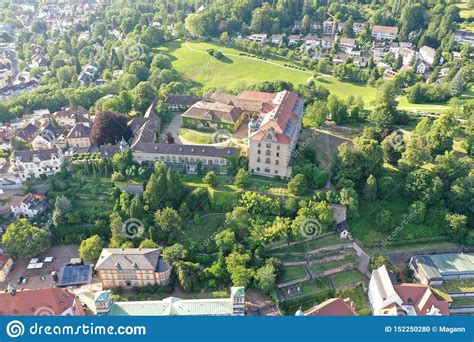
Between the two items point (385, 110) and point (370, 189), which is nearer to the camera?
point (370, 189)

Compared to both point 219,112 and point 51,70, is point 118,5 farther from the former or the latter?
point 219,112

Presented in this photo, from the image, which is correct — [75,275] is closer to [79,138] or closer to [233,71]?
[79,138]

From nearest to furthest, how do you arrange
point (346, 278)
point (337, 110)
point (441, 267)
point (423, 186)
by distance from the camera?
point (441, 267) < point (346, 278) < point (423, 186) < point (337, 110)

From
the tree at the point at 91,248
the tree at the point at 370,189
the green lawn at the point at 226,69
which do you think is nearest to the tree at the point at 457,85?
the green lawn at the point at 226,69

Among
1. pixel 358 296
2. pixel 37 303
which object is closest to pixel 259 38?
pixel 358 296

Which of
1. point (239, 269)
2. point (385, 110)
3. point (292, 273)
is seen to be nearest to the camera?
point (239, 269)

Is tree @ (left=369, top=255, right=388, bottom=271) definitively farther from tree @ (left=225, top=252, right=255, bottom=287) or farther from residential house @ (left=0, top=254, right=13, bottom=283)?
residential house @ (left=0, top=254, right=13, bottom=283)

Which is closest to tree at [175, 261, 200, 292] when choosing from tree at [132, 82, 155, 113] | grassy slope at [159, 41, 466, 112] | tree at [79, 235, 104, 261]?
tree at [79, 235, 104, 261]

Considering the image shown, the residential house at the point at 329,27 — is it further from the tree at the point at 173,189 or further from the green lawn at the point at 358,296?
the green lawn at the point at 358,296
